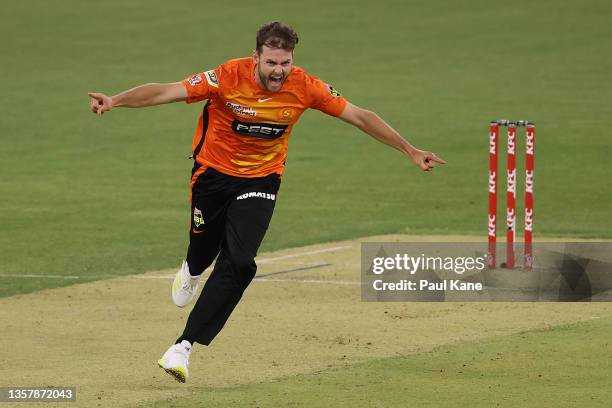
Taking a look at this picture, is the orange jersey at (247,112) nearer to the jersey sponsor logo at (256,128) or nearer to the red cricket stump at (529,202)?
the jersey sponsor logo at (256,128)

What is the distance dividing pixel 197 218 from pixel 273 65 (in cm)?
152

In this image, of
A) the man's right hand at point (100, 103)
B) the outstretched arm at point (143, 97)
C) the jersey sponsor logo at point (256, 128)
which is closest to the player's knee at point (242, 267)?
the jersey sponsor logo at point (256, 128)

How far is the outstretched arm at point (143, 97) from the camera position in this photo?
991 cm

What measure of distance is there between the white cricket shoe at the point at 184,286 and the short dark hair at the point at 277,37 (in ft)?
8.71

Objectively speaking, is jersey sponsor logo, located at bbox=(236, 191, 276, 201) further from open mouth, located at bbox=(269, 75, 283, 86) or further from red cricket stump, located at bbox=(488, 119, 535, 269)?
red cricket stump, located at bbox=(488, 119, 535, 269)

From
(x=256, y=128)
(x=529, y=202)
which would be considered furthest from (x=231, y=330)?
(x=529, y=202)

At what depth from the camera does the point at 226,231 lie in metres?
10.6

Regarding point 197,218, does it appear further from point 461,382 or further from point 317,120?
point 317,120

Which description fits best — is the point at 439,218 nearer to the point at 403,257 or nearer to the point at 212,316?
the point at 403,257

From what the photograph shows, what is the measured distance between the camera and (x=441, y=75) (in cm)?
3728

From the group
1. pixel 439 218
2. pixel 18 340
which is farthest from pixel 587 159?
pixel 18 340

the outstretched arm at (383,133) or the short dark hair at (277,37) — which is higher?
the short dark hair at (277,37)

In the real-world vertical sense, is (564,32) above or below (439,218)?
above

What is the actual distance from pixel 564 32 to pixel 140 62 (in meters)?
12.5
